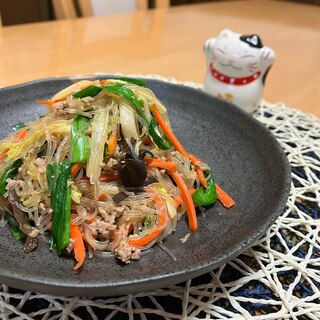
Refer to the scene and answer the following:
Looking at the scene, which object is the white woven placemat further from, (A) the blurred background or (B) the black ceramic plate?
(A) the blurred background

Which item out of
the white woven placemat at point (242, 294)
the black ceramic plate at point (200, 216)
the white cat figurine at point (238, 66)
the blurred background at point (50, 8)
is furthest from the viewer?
the blurred background at point (50, 8)

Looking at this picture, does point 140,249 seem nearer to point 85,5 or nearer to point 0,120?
point 0,120

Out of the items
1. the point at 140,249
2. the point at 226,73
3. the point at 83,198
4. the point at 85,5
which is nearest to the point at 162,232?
the point at 140,249

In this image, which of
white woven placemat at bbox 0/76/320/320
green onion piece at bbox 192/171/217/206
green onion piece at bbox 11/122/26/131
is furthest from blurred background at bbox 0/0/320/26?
white woven placemat at bbox 0/76/320/320

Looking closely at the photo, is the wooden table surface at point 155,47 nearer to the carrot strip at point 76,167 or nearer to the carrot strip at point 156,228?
the carrot strip at point 76,167

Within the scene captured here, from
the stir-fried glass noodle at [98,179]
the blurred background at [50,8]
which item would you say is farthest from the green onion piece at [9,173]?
the blurred background at [50,8]

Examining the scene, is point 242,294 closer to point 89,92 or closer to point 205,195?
point 205,195

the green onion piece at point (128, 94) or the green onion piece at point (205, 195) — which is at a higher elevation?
the green onion piece at point (128, 94)
